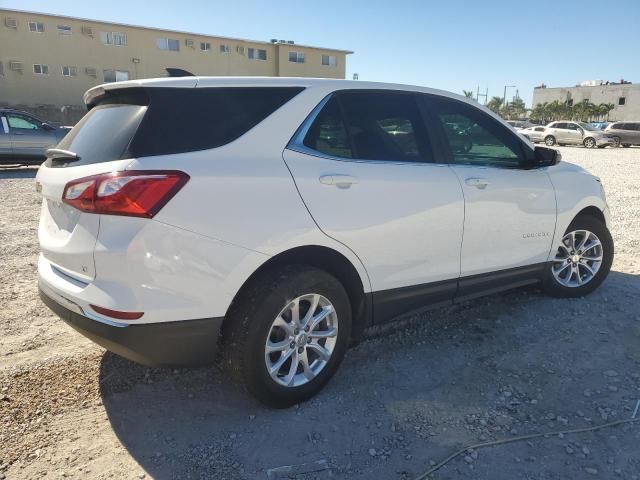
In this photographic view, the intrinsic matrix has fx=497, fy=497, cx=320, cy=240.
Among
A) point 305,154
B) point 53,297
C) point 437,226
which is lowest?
point 53,297

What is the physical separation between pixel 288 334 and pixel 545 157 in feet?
8.51

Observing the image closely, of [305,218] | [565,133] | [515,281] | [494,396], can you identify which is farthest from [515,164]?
[565,133]

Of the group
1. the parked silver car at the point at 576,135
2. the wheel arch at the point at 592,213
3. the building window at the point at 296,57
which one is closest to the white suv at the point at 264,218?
the wheel arch at the point at 592,213

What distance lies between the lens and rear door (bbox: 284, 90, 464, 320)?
2830 mm

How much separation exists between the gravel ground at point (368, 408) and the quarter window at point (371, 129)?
144cm

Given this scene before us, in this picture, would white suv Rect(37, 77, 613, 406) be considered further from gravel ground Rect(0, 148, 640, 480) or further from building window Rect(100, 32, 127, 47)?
building window Rect(100, 32, 127, 47)

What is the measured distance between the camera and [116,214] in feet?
7.54

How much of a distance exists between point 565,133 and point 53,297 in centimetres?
3512

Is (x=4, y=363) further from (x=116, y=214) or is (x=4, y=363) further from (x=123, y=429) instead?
(x=116, y=214)

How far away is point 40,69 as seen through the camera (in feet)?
117

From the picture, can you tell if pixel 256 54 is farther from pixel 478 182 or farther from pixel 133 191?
pixel 133 191

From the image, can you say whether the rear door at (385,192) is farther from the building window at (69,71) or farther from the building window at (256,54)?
the building window at (256,54)

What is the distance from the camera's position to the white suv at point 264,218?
7.71ft

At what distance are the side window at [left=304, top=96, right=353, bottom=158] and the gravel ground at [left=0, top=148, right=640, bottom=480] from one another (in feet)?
4.83
